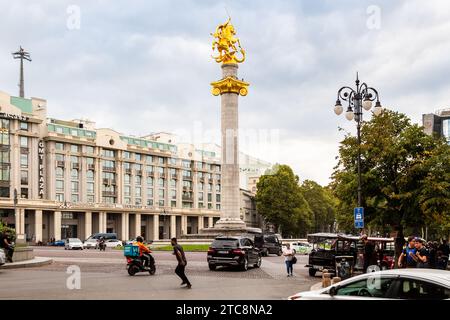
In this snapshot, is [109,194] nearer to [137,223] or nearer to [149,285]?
[137,223]

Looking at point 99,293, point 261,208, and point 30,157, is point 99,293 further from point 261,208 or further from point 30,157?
point 261,208

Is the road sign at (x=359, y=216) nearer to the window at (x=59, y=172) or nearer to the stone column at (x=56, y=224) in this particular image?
the stone column at (x=56, y=224)

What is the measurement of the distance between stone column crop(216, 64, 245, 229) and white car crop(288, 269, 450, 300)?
44405 millimetres

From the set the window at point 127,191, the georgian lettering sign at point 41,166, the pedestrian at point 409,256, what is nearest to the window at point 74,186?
the georgian lettering sign at point 41,166

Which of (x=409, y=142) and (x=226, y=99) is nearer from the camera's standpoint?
(x=409, y=142)

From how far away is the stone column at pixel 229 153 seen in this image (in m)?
54.8

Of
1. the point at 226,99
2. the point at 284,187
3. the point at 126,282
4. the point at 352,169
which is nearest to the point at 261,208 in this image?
the point at 284,187

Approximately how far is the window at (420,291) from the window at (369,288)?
0.25 metres

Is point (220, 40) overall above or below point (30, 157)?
above

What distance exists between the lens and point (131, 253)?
80.8 ft

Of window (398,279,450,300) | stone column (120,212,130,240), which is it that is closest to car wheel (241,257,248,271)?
window (398,279,450,300)

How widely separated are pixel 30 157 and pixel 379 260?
72811 mm

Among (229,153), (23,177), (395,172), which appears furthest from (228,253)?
(23,177)

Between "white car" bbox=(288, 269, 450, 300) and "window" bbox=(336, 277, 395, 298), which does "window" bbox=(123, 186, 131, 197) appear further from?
"window" bbox=(336, 277, 395, 298)
